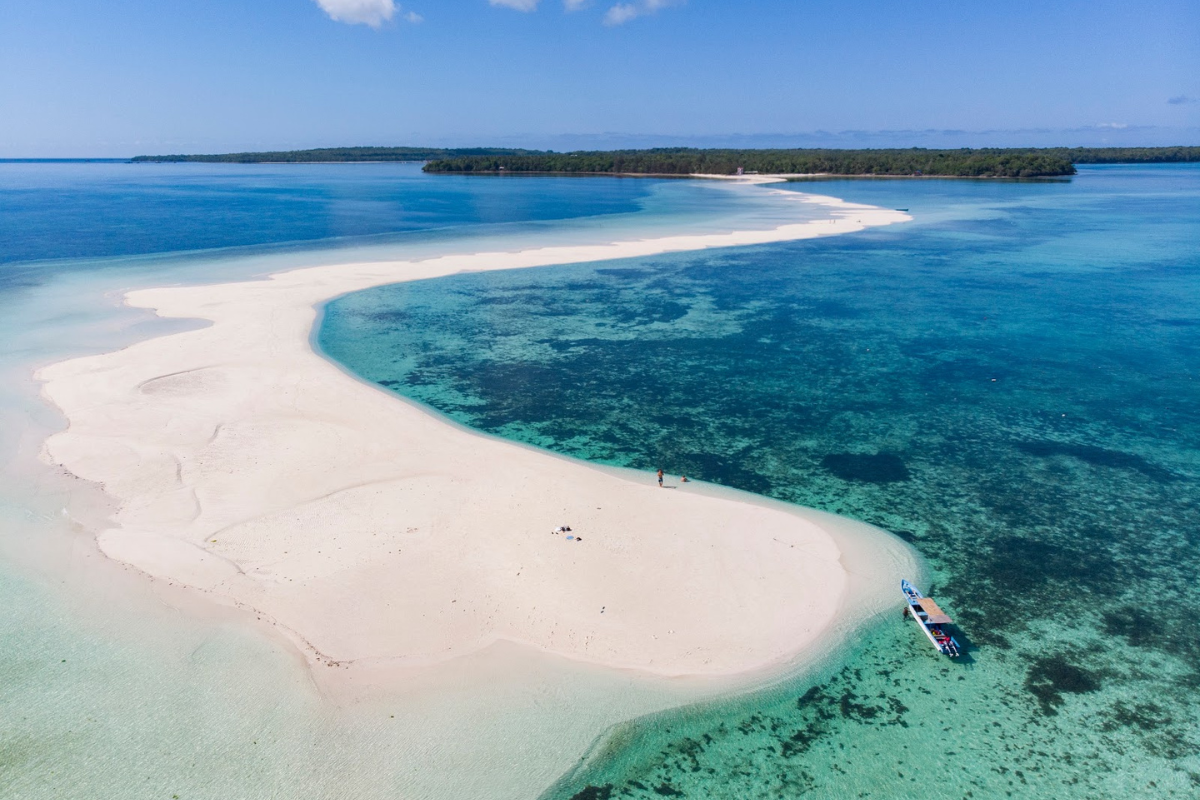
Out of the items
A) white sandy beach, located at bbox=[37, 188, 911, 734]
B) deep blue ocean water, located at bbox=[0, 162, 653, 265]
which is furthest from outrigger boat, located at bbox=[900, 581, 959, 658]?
deep blue ocean water, located at bbox=[0, 162, 653, 265]

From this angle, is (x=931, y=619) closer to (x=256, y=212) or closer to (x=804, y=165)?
(x=256, y=212)

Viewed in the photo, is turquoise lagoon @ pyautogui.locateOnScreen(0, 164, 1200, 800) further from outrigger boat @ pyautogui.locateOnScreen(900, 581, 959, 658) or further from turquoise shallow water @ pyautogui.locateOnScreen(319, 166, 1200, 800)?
outrigger boat @ pyautogui.locateOnScreen(900, 581, 959, 658)

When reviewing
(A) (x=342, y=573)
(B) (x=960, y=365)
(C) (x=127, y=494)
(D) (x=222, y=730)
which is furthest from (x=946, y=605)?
(C) (x=127, y=494)

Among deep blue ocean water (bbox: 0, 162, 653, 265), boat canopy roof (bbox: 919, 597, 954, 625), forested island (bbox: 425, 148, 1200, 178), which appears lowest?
boat canopy roof (bbox: 919, 597, 954, 625)

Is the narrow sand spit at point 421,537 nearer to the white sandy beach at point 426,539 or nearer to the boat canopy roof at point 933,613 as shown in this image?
the white sandy beach at point 426,539

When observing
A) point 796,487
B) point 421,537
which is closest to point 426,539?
point 421,537

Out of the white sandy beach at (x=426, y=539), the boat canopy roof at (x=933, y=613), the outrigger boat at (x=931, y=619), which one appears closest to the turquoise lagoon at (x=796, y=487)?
the outrigger boat at (x=931, y=619)
